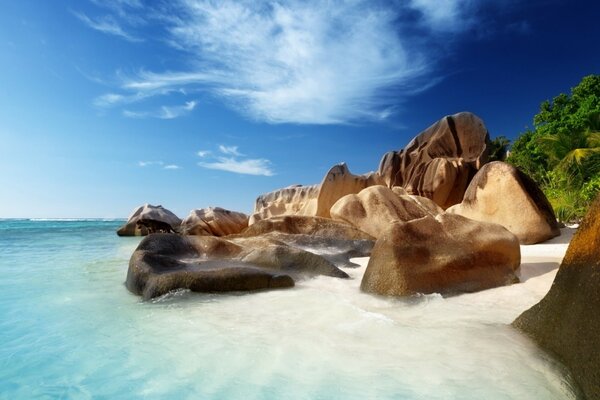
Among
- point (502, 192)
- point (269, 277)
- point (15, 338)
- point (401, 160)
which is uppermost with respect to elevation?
point (401, 160)

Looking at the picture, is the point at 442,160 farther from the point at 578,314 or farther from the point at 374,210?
the point at 578,314

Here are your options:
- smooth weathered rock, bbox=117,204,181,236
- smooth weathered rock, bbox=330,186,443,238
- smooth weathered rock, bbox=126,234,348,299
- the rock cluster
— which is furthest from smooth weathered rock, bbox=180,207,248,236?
smooth weathered rock, bbox=126,234,348,299

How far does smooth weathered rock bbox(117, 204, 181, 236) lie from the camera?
2600cm

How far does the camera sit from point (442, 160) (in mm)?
22188

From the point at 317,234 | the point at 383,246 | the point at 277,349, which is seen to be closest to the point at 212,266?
the point at 383,246

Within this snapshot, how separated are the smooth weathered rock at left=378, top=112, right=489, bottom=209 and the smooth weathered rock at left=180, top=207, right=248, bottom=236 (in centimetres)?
1010

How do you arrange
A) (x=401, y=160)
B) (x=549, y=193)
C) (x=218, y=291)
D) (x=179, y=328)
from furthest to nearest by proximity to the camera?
1. (x=401, y=160)
2. (x=549, y=193)
3. (x=218, y=291)
4. (x=179, y=328)

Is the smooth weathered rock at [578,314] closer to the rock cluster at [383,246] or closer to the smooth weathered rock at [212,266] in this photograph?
the rock cluster at [383,246]

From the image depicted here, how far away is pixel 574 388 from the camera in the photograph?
6.58 ft

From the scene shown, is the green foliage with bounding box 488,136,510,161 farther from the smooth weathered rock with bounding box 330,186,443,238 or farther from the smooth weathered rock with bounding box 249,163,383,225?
the smooth weathered rock with bounding box 330,186,443,238

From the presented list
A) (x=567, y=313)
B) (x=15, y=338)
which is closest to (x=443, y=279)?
(x=567, y=313)

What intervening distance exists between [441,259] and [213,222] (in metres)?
19.7

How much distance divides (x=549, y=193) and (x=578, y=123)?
27.5 feet

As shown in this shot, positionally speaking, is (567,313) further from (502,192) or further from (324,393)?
(502,192)
